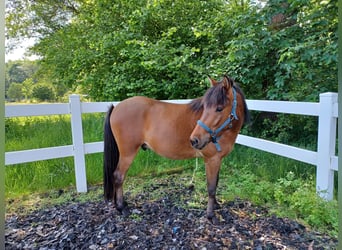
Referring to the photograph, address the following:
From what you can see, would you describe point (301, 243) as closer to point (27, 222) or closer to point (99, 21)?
point (27, 222)

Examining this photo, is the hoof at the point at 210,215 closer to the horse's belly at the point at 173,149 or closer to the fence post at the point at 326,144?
the horse's belly at the point at 173,149

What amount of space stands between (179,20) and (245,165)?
2.73m

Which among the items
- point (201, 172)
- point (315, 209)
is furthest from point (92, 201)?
point (315, 209)

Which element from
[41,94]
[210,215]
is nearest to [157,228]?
[210,215]

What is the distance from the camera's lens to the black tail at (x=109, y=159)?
2.16m

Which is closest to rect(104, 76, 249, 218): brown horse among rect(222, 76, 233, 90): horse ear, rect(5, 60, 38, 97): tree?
rect(222, 76, 233, 90): horse ear

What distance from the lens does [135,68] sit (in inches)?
160

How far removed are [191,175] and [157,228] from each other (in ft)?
4.19

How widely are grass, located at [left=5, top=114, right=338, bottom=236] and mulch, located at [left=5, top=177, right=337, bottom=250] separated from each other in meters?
0.16

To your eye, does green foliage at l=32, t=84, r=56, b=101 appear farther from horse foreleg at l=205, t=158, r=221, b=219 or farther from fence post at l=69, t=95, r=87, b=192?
horse foreleg at l=205, t=158, r=221, b=219

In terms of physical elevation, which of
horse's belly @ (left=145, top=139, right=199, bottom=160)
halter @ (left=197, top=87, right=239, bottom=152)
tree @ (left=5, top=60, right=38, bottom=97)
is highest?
tree @ (left=5, top=60, right=38, bottom=97)

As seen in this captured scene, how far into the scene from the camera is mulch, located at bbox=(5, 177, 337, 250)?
63.9 inches

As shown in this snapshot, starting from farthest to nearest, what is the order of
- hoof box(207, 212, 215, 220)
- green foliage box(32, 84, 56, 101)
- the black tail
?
green foliage box(32, 84, 56, 101) → the black tail → hoof box(207, 212, 215, 220)

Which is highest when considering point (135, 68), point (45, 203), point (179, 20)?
point (179, 20)
